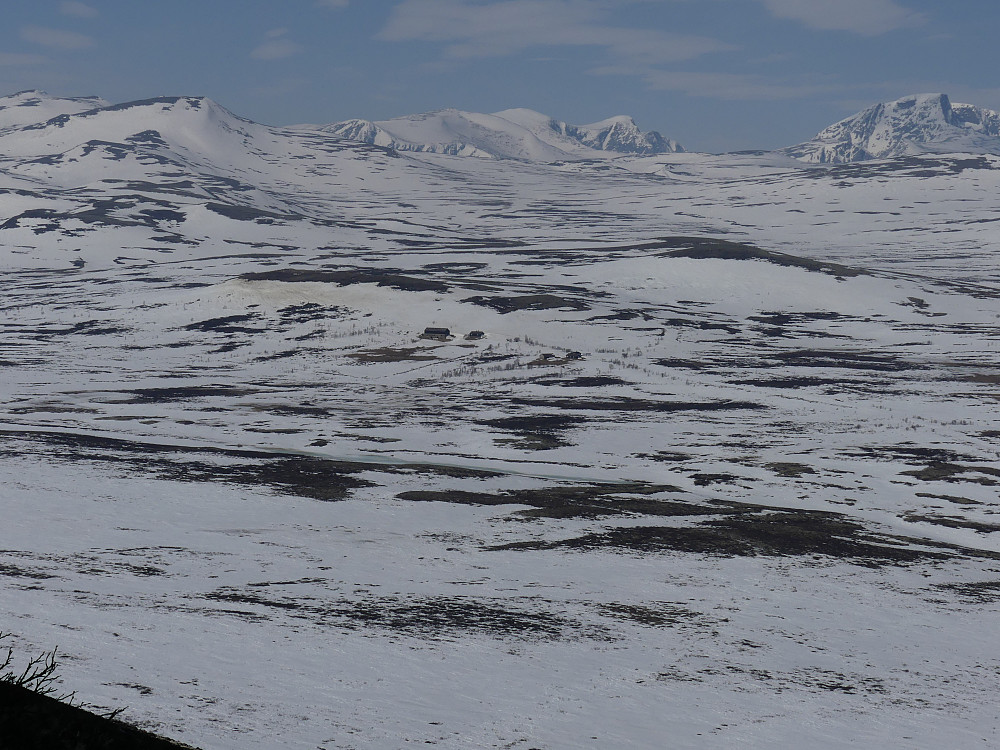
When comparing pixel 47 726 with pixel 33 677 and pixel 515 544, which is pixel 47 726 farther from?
pixel 515 544

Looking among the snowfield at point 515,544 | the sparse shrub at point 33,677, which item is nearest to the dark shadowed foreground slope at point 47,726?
the sparse shrub at point 33,677

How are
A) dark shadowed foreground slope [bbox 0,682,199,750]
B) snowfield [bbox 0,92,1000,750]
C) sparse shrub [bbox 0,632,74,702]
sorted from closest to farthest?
dark shadowed foreground slope [bbox 0,682,199,750] → sparse shrub [bbox 0,632,74,702] → snowfield [bbox 0,92,1000,750]

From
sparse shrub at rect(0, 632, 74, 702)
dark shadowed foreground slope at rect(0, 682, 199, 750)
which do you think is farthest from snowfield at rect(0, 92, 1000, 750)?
dark shadowed foreground slope at rect(0, 682, 199, 750)

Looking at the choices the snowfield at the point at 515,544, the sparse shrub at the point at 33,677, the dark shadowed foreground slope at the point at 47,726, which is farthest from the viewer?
the snowfield at the point at 515,544

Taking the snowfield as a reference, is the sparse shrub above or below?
above

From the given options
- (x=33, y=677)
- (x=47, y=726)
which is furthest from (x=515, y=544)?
(x=47, y=726)

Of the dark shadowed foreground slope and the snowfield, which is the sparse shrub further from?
the snowfield

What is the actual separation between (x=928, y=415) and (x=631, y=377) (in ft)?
100

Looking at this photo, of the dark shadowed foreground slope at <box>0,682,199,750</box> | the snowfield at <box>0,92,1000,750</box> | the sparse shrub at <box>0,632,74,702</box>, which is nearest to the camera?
the dark shadowed foreground slope at <box>0,682,199,750</box>

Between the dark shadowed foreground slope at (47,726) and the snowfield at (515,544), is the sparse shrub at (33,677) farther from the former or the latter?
the snowfield at (515,544)

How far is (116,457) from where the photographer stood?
187ft

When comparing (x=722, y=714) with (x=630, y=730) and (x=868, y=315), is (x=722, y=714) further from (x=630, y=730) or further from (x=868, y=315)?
(x=868, y=315)

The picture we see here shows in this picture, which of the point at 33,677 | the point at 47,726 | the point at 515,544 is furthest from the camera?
the point at 515,544

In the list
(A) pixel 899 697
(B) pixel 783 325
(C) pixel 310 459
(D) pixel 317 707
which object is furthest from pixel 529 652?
(B) pixel 783 325
